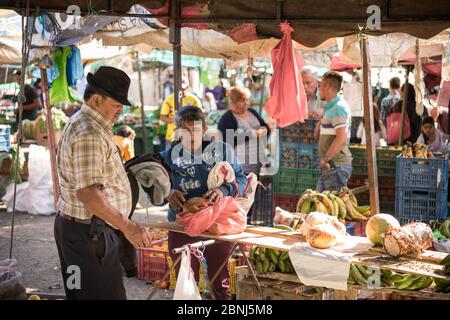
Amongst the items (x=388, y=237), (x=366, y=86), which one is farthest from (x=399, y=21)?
(x=388, y=237)

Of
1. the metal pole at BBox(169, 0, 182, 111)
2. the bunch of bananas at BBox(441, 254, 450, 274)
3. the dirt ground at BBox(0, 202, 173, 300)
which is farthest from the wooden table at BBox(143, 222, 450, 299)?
the metal pole at BBox(169, 0, 182, 111)

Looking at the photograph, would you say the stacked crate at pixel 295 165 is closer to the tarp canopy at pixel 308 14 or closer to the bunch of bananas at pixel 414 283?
the tarp canopy at pixel 308 14

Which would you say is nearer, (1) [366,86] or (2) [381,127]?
(1) [366,86]

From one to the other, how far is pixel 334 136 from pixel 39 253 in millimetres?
4156

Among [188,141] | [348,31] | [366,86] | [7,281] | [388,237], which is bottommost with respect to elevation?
[7,281]

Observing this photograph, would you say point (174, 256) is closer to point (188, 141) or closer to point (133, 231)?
point (188, 141)

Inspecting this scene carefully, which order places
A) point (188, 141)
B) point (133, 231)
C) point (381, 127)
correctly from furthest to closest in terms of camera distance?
point (381, 127), point (188, 141), point (133, 231)

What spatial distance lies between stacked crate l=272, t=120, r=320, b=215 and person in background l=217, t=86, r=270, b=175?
650mm

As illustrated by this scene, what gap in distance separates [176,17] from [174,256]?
239 cm

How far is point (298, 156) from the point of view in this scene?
9.20m

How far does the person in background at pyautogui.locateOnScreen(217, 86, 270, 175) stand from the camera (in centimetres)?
847

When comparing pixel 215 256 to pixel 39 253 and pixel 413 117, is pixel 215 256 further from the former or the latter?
pixel 413 117

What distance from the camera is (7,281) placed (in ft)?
15.7

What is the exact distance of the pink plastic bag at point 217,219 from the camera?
16.1 ft
